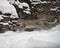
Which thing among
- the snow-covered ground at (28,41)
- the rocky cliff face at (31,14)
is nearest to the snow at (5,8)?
the rocky cliff face at (31,14)

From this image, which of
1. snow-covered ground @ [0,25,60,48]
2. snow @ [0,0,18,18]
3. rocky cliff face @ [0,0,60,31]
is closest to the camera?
snow-covered ground @ [0,25,60,48]

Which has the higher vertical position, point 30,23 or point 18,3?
point 18,3

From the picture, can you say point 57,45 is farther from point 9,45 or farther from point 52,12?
point 52,12

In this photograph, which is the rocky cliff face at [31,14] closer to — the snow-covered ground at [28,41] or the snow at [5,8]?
the snow at [5,8]

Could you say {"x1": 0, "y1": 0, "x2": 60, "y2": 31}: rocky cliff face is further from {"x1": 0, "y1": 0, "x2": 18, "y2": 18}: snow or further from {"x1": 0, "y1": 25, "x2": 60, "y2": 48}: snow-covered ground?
{"x1": 0, "y1": 25, "x2": 60, "y2": 48}: snow-covered ground

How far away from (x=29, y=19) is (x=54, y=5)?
1995 mm

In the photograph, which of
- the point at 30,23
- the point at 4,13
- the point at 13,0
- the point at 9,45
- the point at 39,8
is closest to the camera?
the point at 9,45

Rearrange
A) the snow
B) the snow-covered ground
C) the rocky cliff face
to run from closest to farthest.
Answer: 1. the snow-covered ground
2. the snow
3. the rocky cliff face

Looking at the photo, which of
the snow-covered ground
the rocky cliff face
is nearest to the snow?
the rocky cliff face

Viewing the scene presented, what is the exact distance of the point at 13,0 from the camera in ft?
23.8

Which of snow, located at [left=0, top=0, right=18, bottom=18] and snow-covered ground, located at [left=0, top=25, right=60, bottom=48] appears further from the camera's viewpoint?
snow, located at [left=0, top=0, right=18, bottom=18]

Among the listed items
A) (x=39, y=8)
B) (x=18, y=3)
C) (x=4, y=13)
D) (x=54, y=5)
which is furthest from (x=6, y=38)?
(x=54, y=5)

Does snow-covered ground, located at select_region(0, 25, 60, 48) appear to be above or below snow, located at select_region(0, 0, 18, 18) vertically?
below


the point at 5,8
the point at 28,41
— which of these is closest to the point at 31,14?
the point at 5,8
